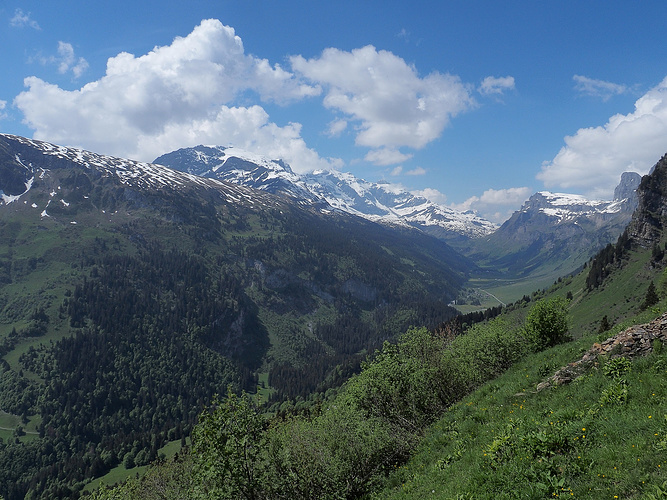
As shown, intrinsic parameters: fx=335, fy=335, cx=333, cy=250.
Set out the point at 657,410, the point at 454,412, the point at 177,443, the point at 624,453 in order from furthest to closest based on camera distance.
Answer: the point at 177,443, the point at 454,412, the point at 657,410, the point at 624,453

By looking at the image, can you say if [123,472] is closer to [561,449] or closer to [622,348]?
[561,449]

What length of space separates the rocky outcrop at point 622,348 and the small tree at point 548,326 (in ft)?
74.3

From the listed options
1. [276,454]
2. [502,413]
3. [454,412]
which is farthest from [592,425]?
[276,454]

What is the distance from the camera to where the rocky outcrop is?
19.8 m

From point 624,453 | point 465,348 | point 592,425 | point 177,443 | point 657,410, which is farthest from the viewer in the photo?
point 177,443

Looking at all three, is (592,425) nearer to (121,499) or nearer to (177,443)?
(121,499)

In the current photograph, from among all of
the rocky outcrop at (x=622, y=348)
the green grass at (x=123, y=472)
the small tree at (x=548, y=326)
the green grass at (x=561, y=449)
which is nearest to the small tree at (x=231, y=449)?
the green grass at (x=561, y=449)

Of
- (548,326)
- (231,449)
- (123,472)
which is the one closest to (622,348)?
(231,449)

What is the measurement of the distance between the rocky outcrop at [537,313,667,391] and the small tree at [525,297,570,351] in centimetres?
2263

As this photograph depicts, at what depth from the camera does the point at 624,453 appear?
1215 centimetres

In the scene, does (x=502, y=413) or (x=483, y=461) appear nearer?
(x=483, y=461)

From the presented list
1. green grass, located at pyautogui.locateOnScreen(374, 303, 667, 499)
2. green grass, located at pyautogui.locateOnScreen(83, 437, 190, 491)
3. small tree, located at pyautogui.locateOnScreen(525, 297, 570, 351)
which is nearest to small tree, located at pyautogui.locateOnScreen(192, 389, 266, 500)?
green grass, located at pyautogui.locateOnScreen(374, 303, 667, 499)

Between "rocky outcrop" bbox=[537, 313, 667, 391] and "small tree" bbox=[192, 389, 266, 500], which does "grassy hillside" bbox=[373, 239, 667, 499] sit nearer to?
"rocky outcrop" bbox=[537, 313, 667, 391]

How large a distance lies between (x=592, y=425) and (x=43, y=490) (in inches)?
9622
